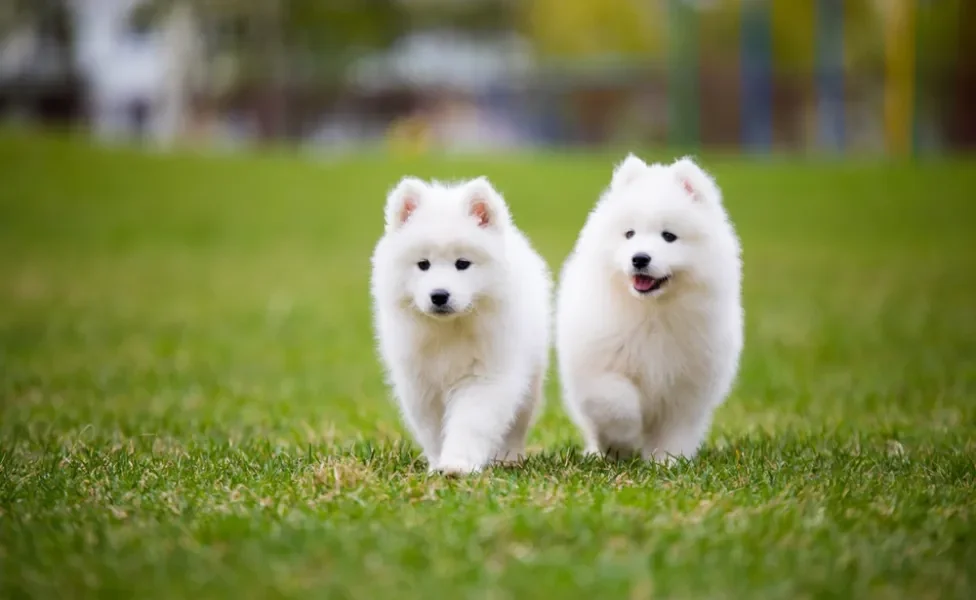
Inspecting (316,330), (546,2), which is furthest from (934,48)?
(316,330)

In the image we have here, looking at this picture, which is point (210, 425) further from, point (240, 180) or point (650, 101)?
point (650, 101)

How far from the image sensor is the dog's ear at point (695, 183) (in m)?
5.79

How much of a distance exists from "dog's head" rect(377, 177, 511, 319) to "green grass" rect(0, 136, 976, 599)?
2.62 ft

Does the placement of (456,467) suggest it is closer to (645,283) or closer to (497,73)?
(645,283)

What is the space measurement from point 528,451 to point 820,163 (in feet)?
77.2

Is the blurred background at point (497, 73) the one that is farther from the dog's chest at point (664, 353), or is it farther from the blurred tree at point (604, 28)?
the dog's chest at point (664, 353)

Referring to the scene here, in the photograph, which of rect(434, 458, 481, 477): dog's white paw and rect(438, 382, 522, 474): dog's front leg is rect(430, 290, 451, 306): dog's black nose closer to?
rect(438, 382, 522, 474): dog's front leg

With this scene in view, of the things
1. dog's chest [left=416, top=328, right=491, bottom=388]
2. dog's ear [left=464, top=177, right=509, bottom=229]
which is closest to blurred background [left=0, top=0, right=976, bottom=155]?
dog's ear [left=464, top=177, right=509, bottom=229]

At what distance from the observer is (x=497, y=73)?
4506cm

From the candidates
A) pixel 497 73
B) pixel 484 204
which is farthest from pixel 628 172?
pixel 497 73

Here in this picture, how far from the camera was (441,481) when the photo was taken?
5129mm

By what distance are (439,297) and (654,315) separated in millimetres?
1113

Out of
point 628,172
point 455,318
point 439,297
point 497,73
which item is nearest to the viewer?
point 439,297

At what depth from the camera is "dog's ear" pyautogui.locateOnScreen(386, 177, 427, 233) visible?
5.62m
